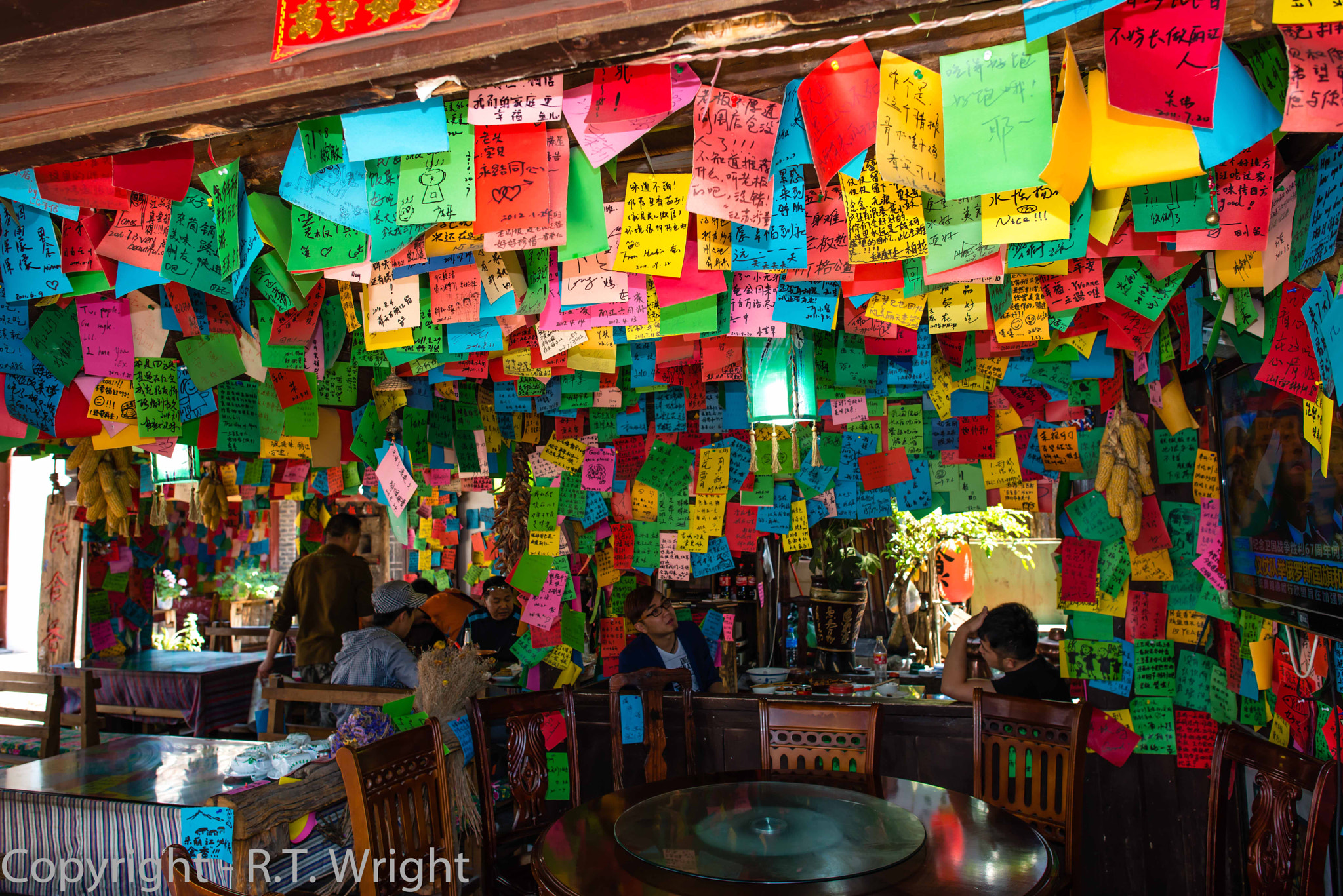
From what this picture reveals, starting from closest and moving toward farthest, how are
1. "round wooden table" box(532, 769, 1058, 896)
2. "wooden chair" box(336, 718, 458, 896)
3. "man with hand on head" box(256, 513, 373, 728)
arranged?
"round wooden table" box(532, 769, 1058, 896), "wooden chair" box(336, 718, 458, 896), "man with hand on head" box(256, 513, 373, 728)

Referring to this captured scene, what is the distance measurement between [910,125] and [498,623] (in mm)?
4668

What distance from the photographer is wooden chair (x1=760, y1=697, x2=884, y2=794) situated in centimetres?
283

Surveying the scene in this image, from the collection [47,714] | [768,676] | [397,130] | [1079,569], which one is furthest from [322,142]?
[47,714]

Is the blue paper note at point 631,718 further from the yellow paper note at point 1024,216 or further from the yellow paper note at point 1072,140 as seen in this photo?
the yellow paper note at point 1072,140

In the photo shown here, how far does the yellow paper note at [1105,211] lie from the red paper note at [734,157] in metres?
0.84

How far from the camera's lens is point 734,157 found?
1.84m

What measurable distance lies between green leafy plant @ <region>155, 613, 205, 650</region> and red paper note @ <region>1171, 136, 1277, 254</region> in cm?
954

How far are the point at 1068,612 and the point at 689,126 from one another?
9.55ft

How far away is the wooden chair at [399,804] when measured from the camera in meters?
2.12

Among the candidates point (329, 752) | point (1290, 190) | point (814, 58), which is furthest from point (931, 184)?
point (329, 752)

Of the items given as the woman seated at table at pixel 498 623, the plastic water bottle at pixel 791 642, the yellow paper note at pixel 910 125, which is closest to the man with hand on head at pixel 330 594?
the woman seated at table at pixel 498 623

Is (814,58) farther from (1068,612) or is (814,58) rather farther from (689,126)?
(1068,612)

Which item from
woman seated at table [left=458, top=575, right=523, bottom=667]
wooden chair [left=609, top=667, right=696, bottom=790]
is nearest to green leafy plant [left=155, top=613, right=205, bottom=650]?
woman seated at table [left=458, top=575, right=523, bottom=667]

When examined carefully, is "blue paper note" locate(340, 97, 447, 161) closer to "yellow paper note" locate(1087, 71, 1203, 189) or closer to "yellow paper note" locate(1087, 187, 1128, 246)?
"yellow paper note" locate(1087, 71, 1203, 189)
